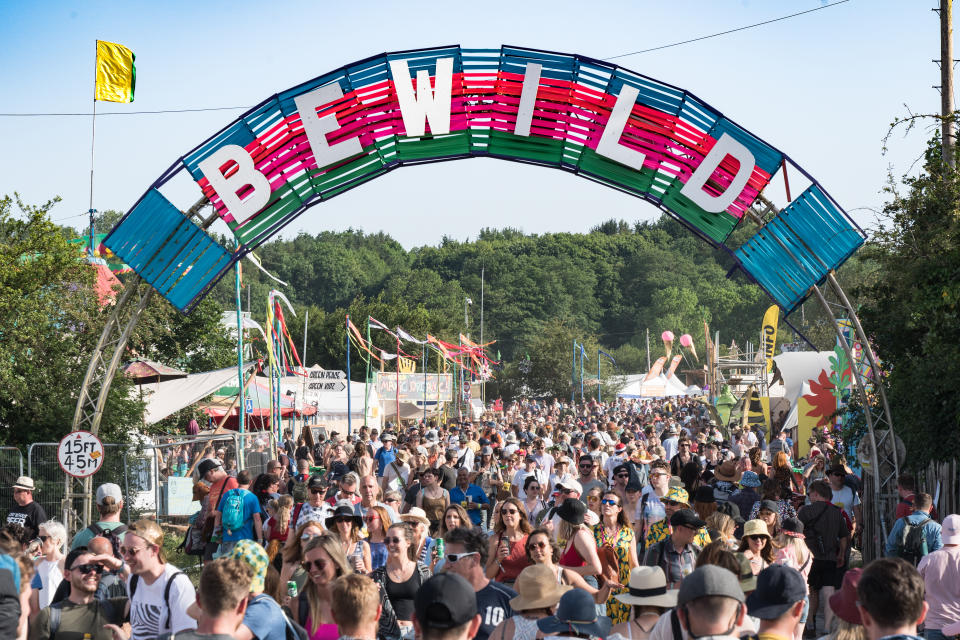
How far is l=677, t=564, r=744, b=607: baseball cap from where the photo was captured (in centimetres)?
396

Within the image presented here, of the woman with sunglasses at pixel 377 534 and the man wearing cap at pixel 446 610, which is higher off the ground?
the man wearing cap at pixel 446 610

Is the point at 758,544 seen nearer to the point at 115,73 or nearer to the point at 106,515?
the point at 106,515

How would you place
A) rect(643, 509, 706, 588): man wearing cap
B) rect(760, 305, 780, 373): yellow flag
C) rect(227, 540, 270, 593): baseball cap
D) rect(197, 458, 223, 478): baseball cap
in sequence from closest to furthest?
rect(227, 540, 270, 593): baseball cap → rect(643, 509, 706, 588): man wearing cap → rect(197, 458, 223, 478): baseball cap → rect(760, 305, 780, 373): yellow flag

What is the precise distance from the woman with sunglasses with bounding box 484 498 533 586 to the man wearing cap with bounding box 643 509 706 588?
0.92 m

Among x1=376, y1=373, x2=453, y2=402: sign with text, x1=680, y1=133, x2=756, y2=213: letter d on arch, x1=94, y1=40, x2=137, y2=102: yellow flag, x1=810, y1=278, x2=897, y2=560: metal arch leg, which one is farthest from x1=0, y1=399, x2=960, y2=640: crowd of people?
x1=376, y1=373, x2=453, y2=402: sign with text

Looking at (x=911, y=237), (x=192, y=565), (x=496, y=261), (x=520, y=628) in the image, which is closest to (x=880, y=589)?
(x=520, y=628)

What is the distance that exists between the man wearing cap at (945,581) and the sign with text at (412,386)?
28.5m

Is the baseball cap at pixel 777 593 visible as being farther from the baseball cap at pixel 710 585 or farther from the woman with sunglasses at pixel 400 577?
the woman with sunglasses at pixel 400 577

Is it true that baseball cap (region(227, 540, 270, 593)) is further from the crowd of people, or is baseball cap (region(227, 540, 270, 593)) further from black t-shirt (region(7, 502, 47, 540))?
black t-shirt (region(7, 502, 47, 540))

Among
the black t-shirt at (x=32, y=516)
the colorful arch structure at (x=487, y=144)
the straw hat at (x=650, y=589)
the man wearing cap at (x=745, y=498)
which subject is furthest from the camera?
the colorful arch structure at (x=487, y=144)

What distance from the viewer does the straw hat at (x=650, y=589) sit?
17.8 feet

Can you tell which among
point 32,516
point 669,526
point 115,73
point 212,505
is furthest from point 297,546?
point 115,73

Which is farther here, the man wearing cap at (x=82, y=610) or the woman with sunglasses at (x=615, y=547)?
the woman with sunglasses at (x=615, y=547)

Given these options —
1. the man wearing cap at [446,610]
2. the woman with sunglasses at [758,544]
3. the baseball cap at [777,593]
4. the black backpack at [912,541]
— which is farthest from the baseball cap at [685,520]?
the man wearing cap at [446,610]
